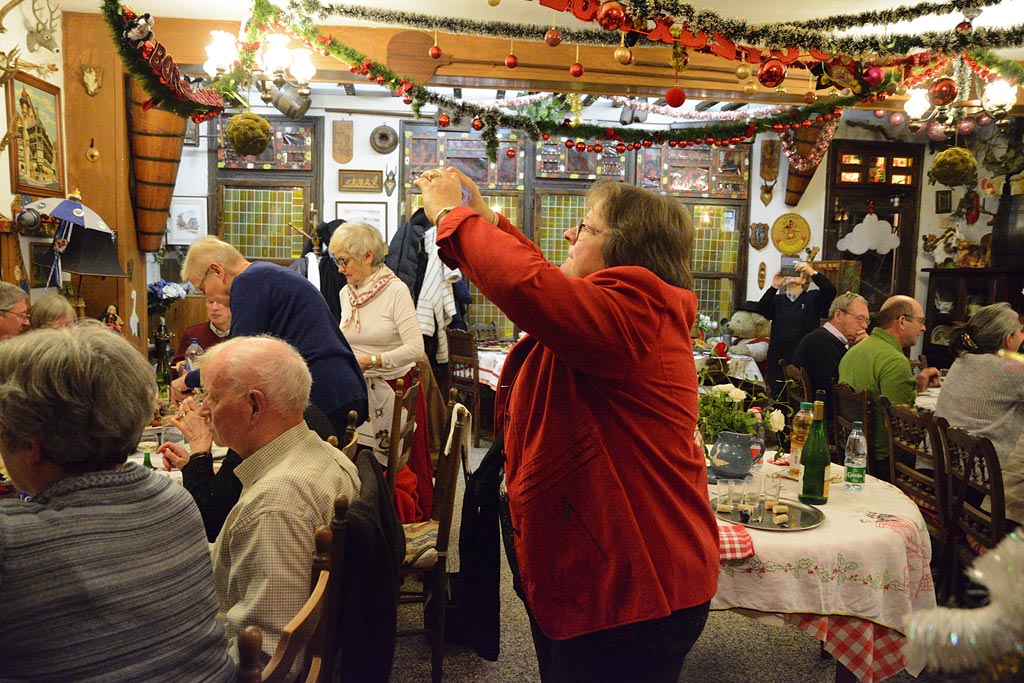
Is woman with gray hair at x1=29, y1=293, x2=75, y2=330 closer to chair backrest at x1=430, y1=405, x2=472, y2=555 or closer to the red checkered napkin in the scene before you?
chair backrest at x1=430, y1=405, x2=472, y2=555

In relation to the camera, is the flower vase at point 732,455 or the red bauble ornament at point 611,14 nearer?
the flower vase at point 732,455

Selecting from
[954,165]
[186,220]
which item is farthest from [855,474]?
[186,220]

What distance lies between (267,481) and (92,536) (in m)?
0.47

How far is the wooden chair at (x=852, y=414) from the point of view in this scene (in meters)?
3.59

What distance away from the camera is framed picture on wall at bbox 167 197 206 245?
7.81 meters

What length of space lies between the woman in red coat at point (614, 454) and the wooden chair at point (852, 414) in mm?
2368

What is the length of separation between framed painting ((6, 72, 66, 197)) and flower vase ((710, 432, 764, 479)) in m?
4.00

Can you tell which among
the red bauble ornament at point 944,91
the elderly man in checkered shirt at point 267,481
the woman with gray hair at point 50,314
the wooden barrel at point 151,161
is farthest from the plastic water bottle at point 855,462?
the wooden barrel at point 151,161

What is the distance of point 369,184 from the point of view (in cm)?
810

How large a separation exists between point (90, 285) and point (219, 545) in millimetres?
4145

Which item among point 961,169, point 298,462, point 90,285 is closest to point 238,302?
point 298,462

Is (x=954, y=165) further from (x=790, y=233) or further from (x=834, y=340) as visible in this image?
(x=790, y=233)

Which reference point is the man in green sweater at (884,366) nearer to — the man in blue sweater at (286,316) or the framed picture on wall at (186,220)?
the man in blue sweater at (286,316)

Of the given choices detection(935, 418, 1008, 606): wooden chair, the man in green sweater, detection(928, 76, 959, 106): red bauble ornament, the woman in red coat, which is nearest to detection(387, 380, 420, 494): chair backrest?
the woman in red coat
